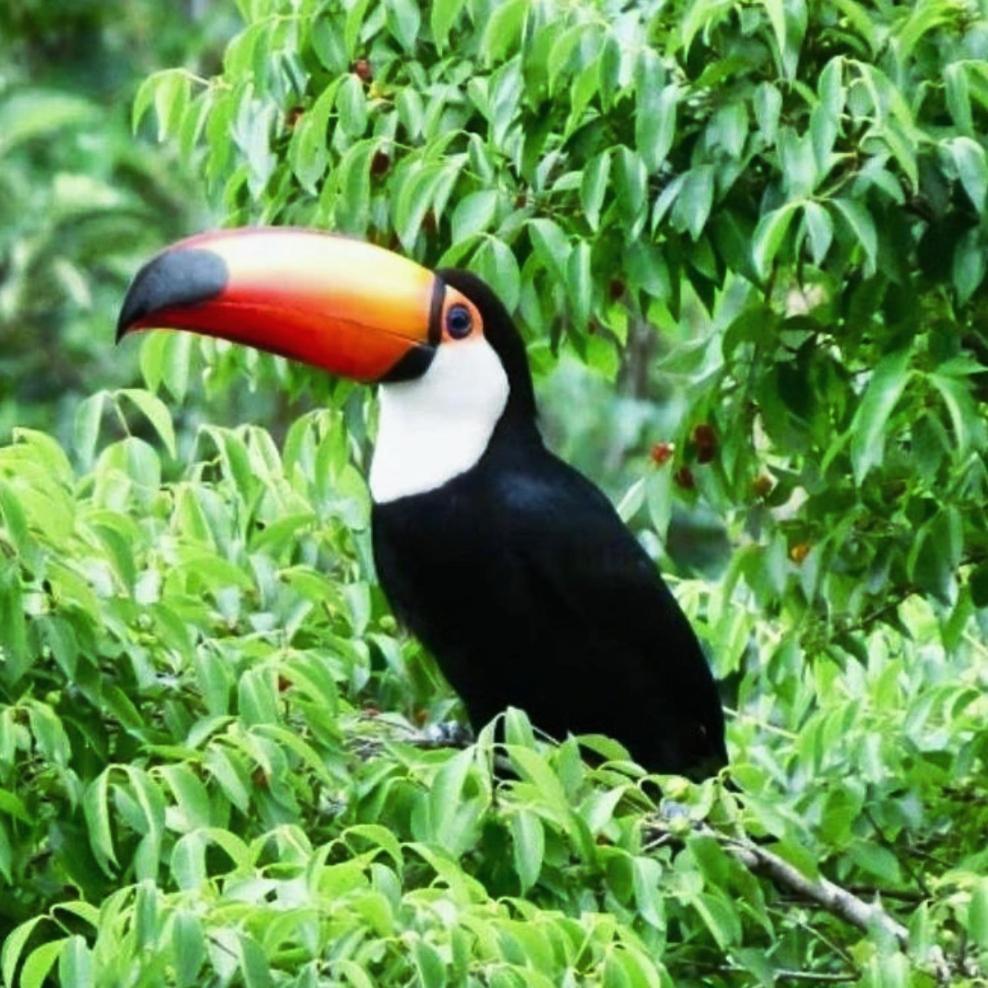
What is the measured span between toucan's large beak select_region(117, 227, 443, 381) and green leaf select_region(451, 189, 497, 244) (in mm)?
308

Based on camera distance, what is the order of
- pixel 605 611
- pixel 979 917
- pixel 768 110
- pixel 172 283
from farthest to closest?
pixel 605 611, pixel 172 283, pixel 768 110, pixel 979 917

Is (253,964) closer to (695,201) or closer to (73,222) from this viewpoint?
(695,201)

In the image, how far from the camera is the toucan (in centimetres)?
408

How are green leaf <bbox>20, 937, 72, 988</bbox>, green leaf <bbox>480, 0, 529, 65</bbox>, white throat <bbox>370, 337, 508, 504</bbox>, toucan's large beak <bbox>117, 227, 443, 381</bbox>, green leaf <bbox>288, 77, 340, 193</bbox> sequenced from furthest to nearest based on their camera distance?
white throat <bbox>370, 337, 508, 504</bbox> → toucan's large beak <bbox>117, 227, 443, 381</bbox> → green leaf <bbox>288, 77, 340, 193</bbox> → green leaf <bbox>480, 0, 529, 65</bbox> → green leaf <bbox>20, 937, 72, 988</bbox>

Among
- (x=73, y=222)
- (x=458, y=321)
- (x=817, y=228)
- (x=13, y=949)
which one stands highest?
(x=817, y=228)

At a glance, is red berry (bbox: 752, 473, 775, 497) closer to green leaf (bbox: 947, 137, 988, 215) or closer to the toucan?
the toucan

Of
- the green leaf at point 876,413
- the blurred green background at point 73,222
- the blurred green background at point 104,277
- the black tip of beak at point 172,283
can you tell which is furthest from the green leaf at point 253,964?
the blurred green background at point 73,222

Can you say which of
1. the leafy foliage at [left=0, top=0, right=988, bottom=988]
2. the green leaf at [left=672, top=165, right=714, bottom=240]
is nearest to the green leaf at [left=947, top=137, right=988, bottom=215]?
the leafy foliage at [left=0, top=0, right=988, bottom=988]

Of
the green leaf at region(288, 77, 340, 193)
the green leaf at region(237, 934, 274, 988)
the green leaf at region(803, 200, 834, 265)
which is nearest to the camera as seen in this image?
the green leaf at region(237, 934, 274, 988)

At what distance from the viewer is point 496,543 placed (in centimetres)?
418

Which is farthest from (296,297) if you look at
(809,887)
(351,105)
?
(809,887)

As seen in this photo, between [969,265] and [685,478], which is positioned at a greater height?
[969,265]

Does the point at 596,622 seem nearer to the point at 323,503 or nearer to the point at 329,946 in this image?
the point at 323,503

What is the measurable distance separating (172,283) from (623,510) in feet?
2.56
